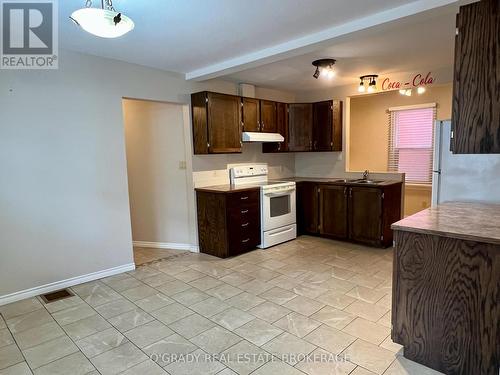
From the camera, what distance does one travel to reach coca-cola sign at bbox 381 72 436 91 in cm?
439

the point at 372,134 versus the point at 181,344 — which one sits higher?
the point at 372,134

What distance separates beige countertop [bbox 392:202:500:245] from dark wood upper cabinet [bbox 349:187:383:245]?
69.2 inches

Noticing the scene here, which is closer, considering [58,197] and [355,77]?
[58,197]

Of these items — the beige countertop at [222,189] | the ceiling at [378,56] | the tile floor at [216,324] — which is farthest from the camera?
the beige countertop at [222,189]

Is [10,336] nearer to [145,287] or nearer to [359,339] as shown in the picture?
[145,287]

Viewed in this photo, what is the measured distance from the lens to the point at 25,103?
304cm

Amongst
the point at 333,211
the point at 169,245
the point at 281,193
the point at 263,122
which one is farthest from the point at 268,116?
the point at 169,245

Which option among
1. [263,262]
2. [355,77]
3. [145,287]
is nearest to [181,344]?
[145,287]

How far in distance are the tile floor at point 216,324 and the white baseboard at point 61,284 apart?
0.08 meters

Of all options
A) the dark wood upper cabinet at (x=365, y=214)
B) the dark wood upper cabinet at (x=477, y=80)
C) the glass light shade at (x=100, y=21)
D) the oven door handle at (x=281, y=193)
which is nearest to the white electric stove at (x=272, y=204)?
the oven door handle at (x=281, y=193)

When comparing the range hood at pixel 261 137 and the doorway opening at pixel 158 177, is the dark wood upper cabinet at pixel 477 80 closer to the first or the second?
the range hood at pixel 261 137

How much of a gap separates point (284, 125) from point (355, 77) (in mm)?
1312

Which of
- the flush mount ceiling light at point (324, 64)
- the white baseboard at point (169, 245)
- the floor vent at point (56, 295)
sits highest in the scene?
the flush mount ceiling light at point (324, 64)

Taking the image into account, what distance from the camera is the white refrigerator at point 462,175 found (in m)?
2.74
